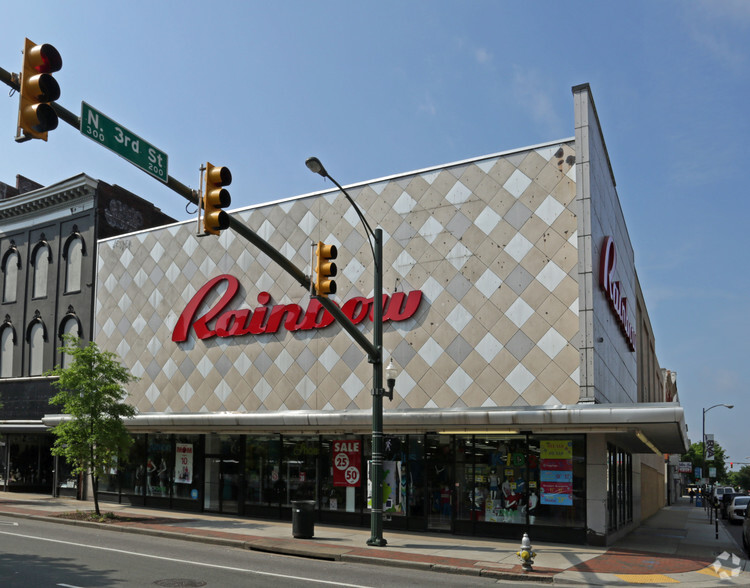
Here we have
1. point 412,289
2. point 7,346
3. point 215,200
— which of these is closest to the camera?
point 215,200

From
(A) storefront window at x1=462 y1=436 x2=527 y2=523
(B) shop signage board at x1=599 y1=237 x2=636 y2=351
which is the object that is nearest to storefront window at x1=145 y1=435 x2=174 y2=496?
(A) storefront window at x1=462 y1=436 x2=527 y2=523

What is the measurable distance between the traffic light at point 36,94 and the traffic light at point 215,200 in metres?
3.42

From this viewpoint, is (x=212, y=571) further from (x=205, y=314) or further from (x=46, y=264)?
(x=46, y=264)

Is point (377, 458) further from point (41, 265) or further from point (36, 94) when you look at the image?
point (41, 265)

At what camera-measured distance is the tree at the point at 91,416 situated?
930 inches

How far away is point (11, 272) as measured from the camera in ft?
117

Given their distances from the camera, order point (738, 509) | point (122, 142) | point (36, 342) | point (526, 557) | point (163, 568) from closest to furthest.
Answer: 1. point (122, 142)
2. point (163, 568)
3. point (526, 557)
4. point (36, 342)
5. point (738, 509)

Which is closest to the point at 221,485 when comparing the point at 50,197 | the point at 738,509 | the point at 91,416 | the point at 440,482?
the point at 91,416

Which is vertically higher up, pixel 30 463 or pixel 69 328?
pixel 69 328

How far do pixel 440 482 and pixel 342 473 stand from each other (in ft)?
11.5

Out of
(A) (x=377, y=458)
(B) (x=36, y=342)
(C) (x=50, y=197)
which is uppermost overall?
(C) (x=50, y=197)

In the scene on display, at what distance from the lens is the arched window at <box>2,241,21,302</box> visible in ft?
116

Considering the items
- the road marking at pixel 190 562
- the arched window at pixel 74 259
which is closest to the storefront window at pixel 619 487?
the road marking at pixel 190 562

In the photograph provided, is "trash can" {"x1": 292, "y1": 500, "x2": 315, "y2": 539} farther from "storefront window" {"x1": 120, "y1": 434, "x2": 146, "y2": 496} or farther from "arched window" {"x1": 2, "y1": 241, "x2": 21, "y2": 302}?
"arched window" {"x1": 2, "y1": 241, "x2": 21, "y2": 302}
